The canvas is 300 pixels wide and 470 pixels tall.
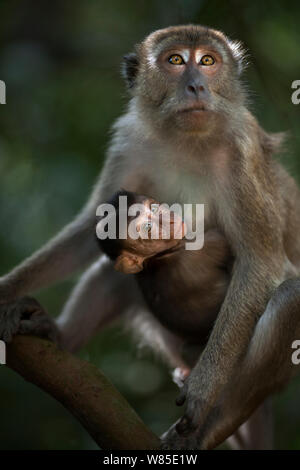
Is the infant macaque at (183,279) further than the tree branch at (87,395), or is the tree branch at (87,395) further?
the infant macaque at (183,279)

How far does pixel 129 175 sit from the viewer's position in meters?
5.17

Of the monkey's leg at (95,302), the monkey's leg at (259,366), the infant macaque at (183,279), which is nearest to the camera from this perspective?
the monkey's leg at (259,366)

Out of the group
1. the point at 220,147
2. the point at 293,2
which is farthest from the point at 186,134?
the point at 293,2

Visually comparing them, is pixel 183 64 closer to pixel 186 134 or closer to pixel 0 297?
pixel 186 134

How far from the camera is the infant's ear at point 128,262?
4.52 metres

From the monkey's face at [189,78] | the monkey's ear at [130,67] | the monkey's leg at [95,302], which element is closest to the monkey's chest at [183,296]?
the monkey's leg at [95,302]

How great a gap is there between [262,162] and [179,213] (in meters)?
0.73

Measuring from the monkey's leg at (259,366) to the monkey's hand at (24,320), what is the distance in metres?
1.26

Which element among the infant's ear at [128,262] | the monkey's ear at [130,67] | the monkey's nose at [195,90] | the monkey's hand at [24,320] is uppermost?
the monkey's ear at [130,67]

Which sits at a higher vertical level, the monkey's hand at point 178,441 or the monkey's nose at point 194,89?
the monkey's nose at point 194,89

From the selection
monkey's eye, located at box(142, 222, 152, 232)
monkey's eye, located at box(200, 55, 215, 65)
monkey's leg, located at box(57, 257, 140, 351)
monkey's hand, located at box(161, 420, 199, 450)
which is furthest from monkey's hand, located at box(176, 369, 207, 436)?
monkey's eye, located at box(200, 55, 215, 65)

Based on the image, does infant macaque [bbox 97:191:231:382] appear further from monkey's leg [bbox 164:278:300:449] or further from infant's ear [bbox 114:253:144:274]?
monkey's leg [bbox 164:278:300:449]

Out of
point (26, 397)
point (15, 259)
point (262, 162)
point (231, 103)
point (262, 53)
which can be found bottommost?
point (26, 397)

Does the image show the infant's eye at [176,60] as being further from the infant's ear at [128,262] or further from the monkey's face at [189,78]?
the infant's ear at [128,262]
